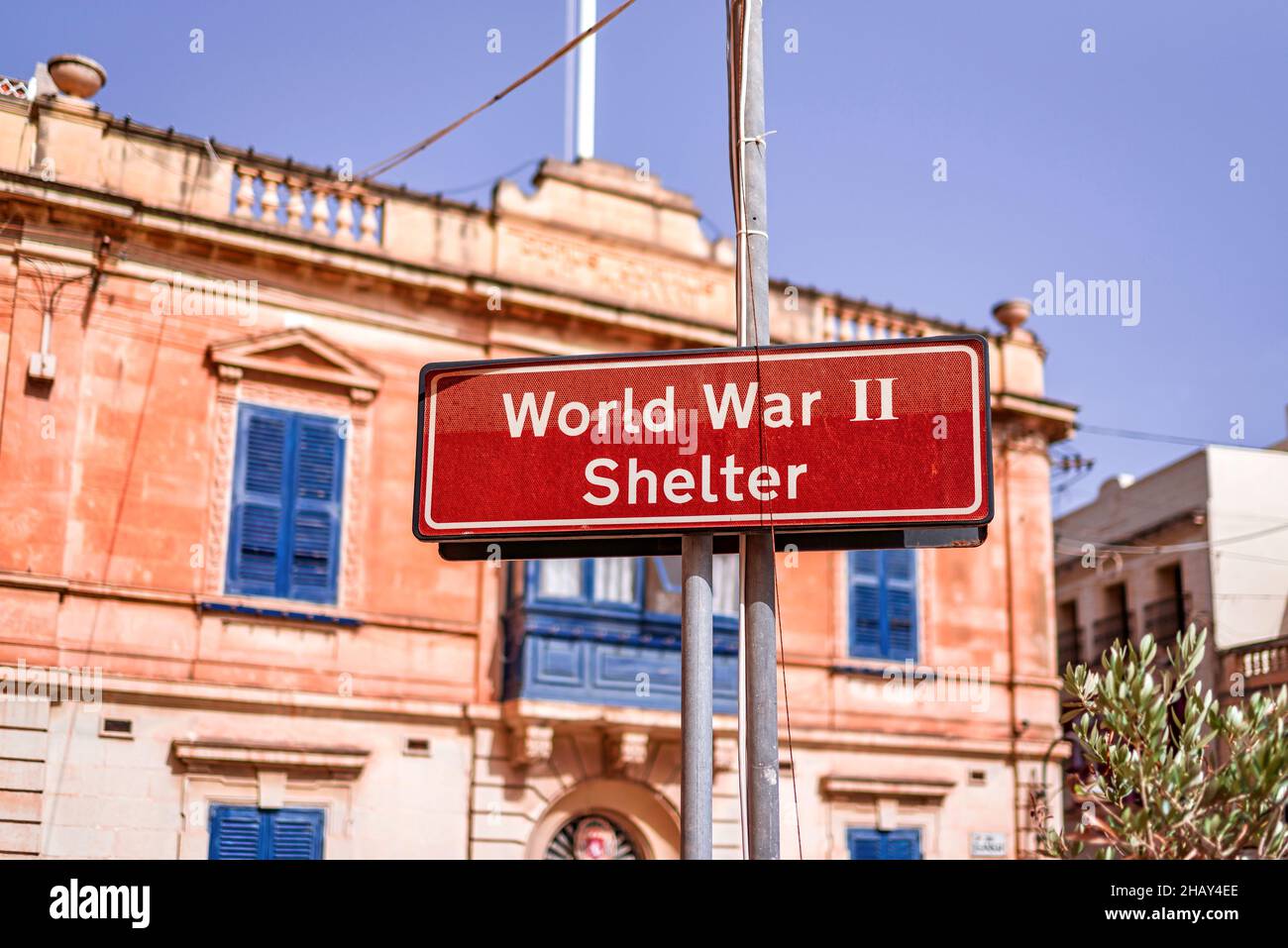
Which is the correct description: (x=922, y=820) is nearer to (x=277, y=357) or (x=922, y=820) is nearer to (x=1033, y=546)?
(x=1033, y=546)

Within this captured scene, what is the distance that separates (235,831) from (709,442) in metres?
10.5

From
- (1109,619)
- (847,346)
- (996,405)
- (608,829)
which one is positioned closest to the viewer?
(847,346)

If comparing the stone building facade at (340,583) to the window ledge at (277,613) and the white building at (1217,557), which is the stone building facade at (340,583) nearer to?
the window ledge at (277,613)

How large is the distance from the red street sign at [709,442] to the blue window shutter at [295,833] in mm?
10123

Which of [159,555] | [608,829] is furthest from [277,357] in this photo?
[608,829]

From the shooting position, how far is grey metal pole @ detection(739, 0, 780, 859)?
396cm

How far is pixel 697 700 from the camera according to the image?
4047 millimetres

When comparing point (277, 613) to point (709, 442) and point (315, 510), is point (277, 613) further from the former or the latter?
point (709, 442)

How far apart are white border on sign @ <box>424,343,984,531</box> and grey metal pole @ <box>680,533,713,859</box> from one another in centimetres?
13

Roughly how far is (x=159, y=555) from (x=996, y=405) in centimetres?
1015

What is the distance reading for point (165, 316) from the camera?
14.1 m

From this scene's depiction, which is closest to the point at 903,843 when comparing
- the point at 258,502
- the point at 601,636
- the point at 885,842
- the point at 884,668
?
the point at 885,842

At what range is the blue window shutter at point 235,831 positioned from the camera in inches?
524

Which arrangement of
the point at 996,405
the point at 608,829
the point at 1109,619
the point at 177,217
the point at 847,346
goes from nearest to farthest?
the point at 847,346 < the point at 177,217 < the point at 608,829 < the point at 996,405 < the point at 1109,619
